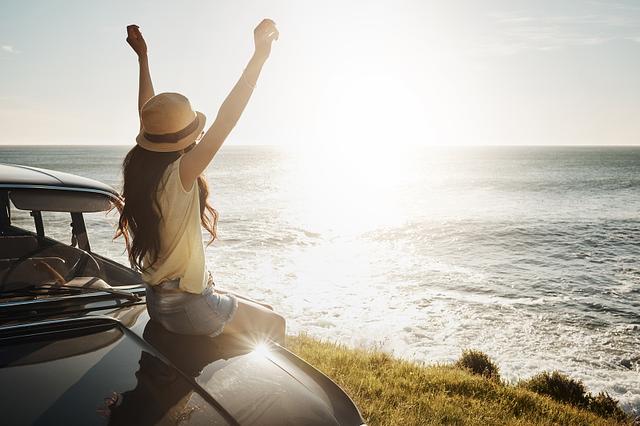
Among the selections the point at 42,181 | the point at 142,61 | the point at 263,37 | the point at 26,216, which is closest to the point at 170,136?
the point at 263,37

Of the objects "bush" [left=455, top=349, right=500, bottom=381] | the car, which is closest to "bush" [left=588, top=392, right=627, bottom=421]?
"bush" [left=455, top=349, right=500, bottom=381]

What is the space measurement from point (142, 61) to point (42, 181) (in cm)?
105

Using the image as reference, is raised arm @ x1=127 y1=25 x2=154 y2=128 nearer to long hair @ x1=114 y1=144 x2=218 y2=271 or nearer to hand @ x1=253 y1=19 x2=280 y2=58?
long hair @ x1=114 y1=144 x2=218 y2=271

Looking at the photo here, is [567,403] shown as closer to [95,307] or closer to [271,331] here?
[271,331]

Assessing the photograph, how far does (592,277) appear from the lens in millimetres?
16406

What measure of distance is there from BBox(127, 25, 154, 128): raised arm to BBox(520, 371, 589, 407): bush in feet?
22.9

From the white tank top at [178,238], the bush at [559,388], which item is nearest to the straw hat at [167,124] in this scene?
the white tank top at [178,238]

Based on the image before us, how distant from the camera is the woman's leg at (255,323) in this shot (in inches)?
99.7

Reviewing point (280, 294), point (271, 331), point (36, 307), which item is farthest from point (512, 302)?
point (36, 307)

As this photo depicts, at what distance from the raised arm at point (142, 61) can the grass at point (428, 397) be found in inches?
141

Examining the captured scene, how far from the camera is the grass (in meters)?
4.93

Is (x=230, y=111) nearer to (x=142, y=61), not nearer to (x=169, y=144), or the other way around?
(x=169, y=144)

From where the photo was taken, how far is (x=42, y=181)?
3154mm

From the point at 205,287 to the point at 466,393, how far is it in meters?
4.73
